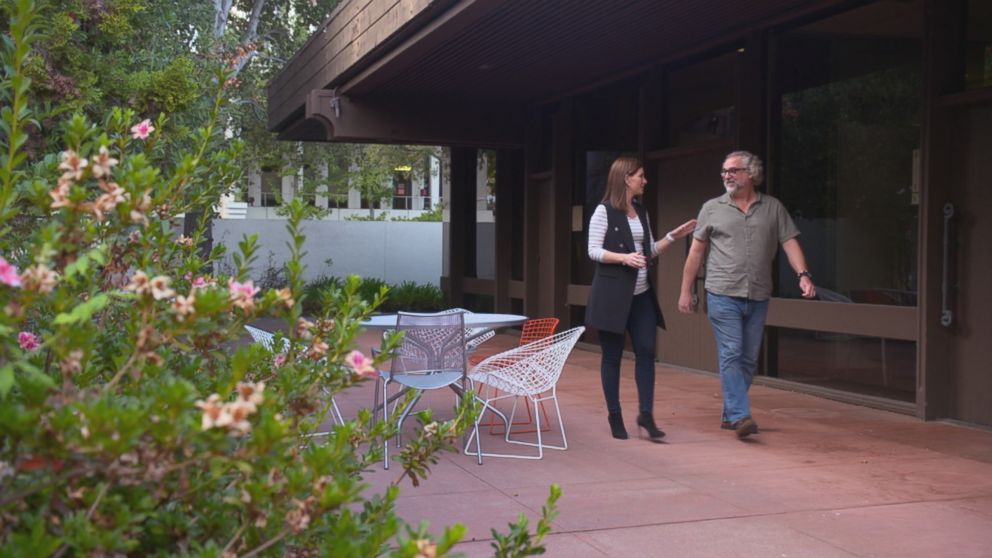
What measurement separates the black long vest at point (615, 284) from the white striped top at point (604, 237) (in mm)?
24

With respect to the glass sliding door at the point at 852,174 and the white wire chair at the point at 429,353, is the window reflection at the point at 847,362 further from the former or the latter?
the white wire chair at the point at 429,353

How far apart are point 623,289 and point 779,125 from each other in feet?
11.1

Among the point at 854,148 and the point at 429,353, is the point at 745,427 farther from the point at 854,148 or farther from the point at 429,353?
the point at 854,148

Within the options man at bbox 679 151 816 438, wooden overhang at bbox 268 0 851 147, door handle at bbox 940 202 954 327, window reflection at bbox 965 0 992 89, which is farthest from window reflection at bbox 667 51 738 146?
man at bbox 679 151 816 438

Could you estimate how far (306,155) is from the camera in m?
34.7

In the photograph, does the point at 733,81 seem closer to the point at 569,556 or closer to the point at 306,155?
the point at 569,556

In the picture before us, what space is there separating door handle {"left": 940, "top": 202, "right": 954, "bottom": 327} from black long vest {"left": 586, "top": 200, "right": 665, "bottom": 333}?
6.59ft

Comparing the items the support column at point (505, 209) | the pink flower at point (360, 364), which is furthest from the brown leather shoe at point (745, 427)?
the support column at point (505, 209)

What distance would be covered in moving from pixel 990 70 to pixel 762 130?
94.1 inches

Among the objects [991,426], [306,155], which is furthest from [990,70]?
[306,155]

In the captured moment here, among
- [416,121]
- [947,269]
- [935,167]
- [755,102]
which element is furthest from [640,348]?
[416,121]

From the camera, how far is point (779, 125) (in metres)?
9.37

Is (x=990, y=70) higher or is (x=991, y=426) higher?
(x=990, y=70)

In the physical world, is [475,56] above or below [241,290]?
above
